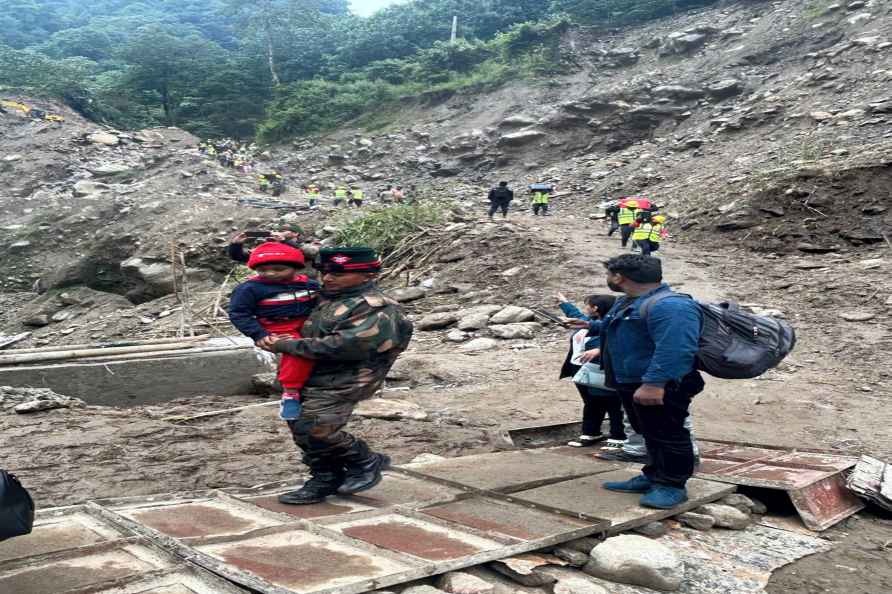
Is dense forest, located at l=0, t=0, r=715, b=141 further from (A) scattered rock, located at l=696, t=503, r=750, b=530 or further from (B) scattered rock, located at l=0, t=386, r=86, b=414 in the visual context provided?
(A) scattered rock, located at l=696, t=503, r=750, b=530

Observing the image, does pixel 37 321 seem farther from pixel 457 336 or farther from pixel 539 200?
pixel 539 200

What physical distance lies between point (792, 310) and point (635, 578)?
852 centimetres

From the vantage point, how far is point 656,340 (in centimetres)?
349

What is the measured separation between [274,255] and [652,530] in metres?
2.31

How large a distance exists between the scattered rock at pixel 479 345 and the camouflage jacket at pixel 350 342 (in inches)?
238

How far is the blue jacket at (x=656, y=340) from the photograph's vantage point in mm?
3414

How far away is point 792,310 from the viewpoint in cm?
1031

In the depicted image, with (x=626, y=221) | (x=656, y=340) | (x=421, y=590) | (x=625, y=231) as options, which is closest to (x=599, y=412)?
(x=656, y=340)

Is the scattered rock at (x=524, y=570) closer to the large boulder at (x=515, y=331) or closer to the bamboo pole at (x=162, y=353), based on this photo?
the bamboo pole at (x=162, y=353)

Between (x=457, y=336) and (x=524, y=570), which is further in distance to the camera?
(x=457, y=336)

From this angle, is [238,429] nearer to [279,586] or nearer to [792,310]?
[279,586]

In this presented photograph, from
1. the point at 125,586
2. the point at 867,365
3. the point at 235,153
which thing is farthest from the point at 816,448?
the point at 235,153

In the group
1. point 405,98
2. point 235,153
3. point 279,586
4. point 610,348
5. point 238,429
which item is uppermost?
point 405,98

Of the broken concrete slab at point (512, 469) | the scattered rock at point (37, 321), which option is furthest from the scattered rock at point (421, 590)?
the scattered rock at point (37, 321)
